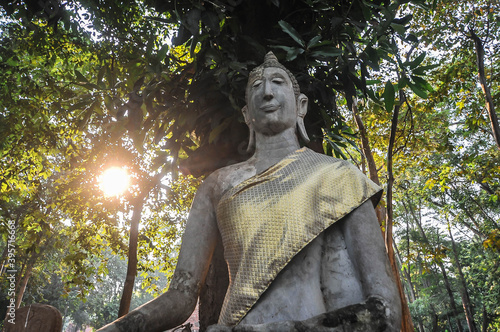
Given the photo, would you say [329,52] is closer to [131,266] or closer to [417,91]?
[417,91]

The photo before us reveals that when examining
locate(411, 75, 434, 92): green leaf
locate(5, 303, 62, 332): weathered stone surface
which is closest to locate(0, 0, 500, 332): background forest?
locate(411, 75, 434, 92): green leaf

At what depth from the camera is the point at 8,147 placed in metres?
6.96

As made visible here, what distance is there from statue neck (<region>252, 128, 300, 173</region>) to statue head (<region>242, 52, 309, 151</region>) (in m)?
0.04

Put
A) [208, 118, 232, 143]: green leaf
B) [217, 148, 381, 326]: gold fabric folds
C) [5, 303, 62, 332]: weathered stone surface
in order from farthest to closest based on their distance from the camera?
[5, 303, 62, 332]: weathered stone surface → [208, 118, 232, 143]: green leaf → [217, 148, 381, 326]: gold fabric folds

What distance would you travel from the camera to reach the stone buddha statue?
66.3 inches

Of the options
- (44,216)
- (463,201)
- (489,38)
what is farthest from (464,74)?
(463,201)

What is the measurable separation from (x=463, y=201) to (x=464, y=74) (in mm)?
12501

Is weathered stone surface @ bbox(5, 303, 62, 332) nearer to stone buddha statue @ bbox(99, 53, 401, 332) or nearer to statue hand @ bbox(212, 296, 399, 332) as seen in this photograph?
stone buddha statue @ bbox(99, 53, 401, 332)

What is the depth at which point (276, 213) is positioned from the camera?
1937 millimetres

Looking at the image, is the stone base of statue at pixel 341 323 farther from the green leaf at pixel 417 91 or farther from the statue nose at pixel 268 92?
the green leaf at pixel 417 91

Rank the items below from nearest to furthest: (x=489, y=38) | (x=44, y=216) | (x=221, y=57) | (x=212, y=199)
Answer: (x=212, y=199) < (x=221, y=57) < (x=44, y=216) < (x=489, y=38)

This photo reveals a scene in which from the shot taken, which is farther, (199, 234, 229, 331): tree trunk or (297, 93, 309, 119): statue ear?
(199, 234, 229, 331): tree trunk

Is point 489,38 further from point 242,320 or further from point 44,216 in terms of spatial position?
point 44,216

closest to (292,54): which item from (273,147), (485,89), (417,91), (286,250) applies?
(273,147)
